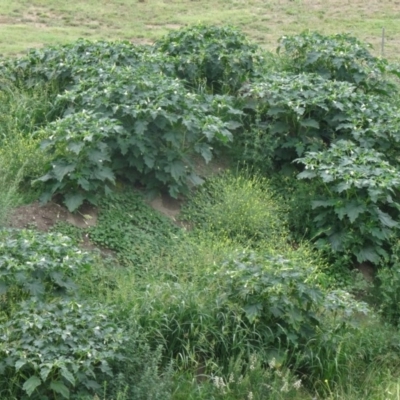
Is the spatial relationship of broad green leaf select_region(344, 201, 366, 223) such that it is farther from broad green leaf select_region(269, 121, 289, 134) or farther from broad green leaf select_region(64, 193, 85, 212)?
broad green leaf select_region(64, 193, 85, 212)

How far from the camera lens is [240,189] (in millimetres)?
8672

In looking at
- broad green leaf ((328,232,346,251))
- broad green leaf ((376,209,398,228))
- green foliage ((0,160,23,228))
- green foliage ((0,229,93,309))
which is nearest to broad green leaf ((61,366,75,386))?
green foliage ((0,229,93,309))

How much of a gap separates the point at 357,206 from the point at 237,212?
104cm

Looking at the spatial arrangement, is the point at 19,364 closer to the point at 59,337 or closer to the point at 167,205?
the point at 59,337

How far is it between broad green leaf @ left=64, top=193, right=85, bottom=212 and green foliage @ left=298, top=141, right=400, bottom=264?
2.08m

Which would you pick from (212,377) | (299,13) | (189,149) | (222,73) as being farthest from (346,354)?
(299,13)

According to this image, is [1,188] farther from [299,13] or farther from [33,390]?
[299,13]

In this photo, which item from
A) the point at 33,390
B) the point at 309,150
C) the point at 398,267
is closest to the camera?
the point at 33,390

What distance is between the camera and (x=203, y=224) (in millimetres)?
8359

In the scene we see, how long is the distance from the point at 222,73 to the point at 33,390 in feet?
16.8

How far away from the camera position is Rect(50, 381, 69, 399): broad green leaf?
18.7ft

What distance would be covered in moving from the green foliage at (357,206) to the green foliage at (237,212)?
1.34 ft

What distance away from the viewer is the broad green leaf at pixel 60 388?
225 inches

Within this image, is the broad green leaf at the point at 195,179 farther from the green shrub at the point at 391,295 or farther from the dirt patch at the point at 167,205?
the green shrub at the point at 391,295
